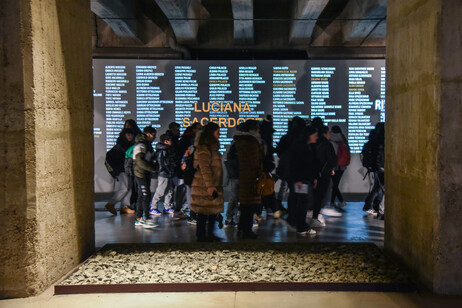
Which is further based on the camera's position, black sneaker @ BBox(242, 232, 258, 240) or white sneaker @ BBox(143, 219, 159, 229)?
white sneaker @ BBox(143, 219, 159, 229)

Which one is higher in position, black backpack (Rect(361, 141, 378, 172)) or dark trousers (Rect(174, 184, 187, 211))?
black backpack (Rect(361, 141, 378, 172))

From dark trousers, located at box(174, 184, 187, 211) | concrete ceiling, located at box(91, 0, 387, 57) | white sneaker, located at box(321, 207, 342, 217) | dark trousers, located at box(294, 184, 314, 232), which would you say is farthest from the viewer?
concrete ceiling, located at box(91, 0, 387, 57)

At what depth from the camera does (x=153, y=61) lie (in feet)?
36.3

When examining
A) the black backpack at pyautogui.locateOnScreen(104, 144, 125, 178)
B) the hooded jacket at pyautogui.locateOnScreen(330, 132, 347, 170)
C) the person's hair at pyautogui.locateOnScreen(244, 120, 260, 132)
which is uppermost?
the person's hair at pyautogui.locateOnScreen(244, 120, 260, 132)

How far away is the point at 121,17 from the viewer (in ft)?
33.1

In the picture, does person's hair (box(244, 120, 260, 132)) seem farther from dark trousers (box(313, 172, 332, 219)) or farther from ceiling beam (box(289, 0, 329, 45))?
ceiling beam (box(289, 0, 329, 45))

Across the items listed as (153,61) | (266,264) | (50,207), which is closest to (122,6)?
(153,61)

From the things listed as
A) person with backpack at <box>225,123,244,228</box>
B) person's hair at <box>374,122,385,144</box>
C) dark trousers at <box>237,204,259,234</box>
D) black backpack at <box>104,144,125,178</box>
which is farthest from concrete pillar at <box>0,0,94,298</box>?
person's hair at <box>374,122,385,144</box>

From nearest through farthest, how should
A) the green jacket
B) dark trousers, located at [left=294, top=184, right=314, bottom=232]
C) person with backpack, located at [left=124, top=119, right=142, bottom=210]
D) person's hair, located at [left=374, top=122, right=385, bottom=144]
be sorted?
dark trousers, located at [left=294, top=184, right=314, bottom=232], the green jacket, person's hair, located at [left=374, top=122, right=385, bottom=144], person with backpack, located at [left=124, top=119, right=142, bottom=210]

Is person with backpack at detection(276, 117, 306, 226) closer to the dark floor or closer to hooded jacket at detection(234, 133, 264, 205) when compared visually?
the dark floor

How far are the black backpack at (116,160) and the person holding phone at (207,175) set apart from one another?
3036 millimetres

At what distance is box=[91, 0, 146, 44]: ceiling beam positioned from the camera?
9204 millimetres

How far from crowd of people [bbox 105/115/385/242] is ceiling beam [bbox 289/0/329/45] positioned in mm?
2577

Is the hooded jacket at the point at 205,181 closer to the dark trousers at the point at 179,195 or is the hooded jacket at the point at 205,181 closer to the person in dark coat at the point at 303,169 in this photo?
the person in dark coat at the point at 303,169
